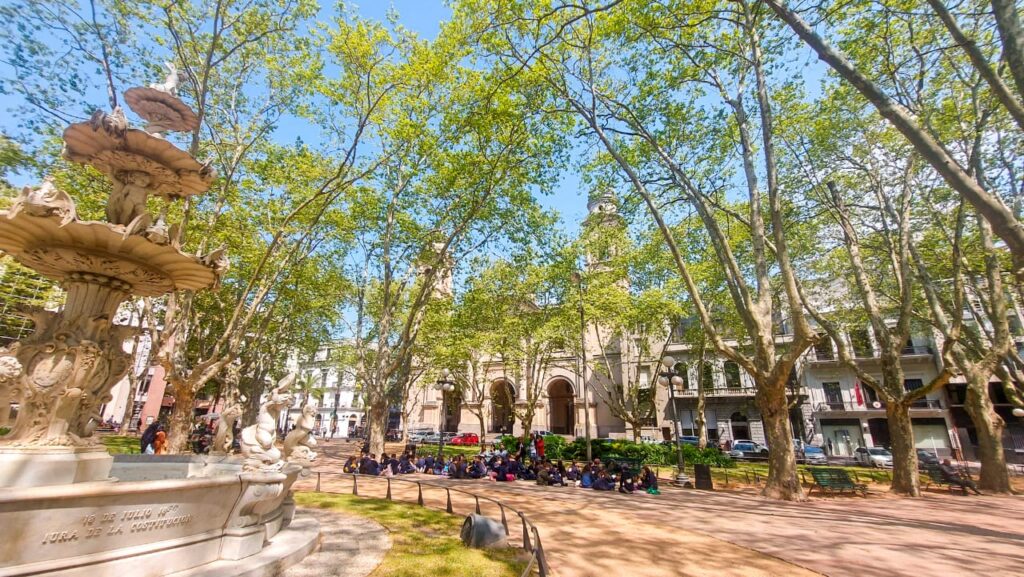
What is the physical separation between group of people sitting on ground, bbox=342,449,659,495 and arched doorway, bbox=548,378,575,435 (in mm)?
27090

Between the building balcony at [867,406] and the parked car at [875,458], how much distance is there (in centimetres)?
477

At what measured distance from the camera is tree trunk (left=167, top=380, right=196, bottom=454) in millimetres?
13169

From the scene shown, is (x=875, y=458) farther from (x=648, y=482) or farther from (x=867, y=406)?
(x=648, y=482)

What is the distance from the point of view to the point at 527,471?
15.3 meters

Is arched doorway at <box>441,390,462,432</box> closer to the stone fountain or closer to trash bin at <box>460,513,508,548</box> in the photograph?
trash bin at <box>460,513,508,548</box>

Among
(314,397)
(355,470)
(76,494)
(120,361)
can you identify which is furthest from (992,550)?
(314,397)

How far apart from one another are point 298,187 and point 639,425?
21956 mm

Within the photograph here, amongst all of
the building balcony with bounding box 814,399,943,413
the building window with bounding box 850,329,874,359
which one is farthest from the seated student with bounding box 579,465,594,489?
the building window with bounding box 850,329,874,359

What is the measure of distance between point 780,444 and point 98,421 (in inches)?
541

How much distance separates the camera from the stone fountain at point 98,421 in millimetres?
3691

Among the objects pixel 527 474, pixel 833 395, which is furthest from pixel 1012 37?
pixel 833 395

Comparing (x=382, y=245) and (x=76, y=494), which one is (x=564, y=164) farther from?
(x=76, y=494)

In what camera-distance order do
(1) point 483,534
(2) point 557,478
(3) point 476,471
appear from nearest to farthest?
(1) point 483,534, (2) point 557,478, (3) point 476,471

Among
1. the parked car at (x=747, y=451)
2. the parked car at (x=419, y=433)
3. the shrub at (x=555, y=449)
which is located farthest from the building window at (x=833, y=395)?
the parked car at (x=419, y=433)
